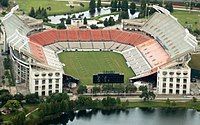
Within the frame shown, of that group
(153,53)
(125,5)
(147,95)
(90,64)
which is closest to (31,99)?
(147,95)

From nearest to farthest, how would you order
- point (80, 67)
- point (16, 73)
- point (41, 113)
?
point (41, 113), point (16, 73), point (80, 67)

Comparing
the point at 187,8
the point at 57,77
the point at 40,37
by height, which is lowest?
the point at 57,77

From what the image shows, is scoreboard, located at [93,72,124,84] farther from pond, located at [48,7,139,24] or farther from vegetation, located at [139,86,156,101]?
pond, located at [48,7,139,24]

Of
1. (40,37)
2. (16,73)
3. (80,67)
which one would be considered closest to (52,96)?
(16,73)

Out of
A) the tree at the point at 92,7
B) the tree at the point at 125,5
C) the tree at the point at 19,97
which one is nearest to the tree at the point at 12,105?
the tree at the point at 19,97

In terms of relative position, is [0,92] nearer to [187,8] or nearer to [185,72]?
[185,72]

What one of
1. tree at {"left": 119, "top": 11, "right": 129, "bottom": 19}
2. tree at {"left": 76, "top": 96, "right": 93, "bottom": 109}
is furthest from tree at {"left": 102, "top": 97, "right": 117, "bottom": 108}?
tree at {"left": 119, "top": 11, "right": 129, "bottom": 19}

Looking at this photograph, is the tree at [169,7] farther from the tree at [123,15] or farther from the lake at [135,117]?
the lake at [135,117]

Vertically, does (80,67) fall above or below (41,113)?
above
